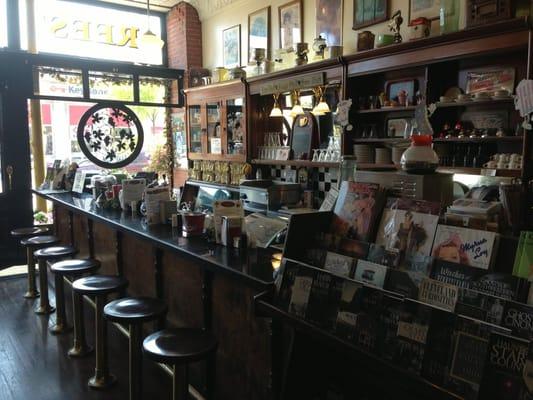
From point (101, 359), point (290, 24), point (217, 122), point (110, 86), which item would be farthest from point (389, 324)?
point (110, 86)

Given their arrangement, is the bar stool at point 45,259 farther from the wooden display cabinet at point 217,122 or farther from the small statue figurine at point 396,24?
the small statue figurine at point 396,24

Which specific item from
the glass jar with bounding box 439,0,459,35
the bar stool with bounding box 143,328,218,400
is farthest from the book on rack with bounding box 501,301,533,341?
the glass jar with bounding box 439,0,459,35

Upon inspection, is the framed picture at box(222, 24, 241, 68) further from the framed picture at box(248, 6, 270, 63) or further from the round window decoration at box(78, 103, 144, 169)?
the round window decoration at box(78, 103, 144, 169)

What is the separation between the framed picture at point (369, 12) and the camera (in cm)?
465

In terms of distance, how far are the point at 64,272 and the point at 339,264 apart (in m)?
2.45

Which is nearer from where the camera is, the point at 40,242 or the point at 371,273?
the point at 371,273

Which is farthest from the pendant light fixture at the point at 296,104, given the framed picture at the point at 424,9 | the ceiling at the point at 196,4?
the ceiling at the point at 196,4

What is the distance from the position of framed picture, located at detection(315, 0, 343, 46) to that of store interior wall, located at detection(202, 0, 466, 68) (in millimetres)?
68

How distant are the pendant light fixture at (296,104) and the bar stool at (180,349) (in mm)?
3741

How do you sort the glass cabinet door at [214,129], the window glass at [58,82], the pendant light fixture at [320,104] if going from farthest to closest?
the glass cabinet door at [214,129] < the window glass at [58,82] < the pendant light fixture at [320,104]

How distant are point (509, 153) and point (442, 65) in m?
0.89

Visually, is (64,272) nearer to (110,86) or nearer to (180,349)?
(180,349)

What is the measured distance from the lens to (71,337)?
12.5ft

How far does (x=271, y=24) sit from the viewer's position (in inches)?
239
